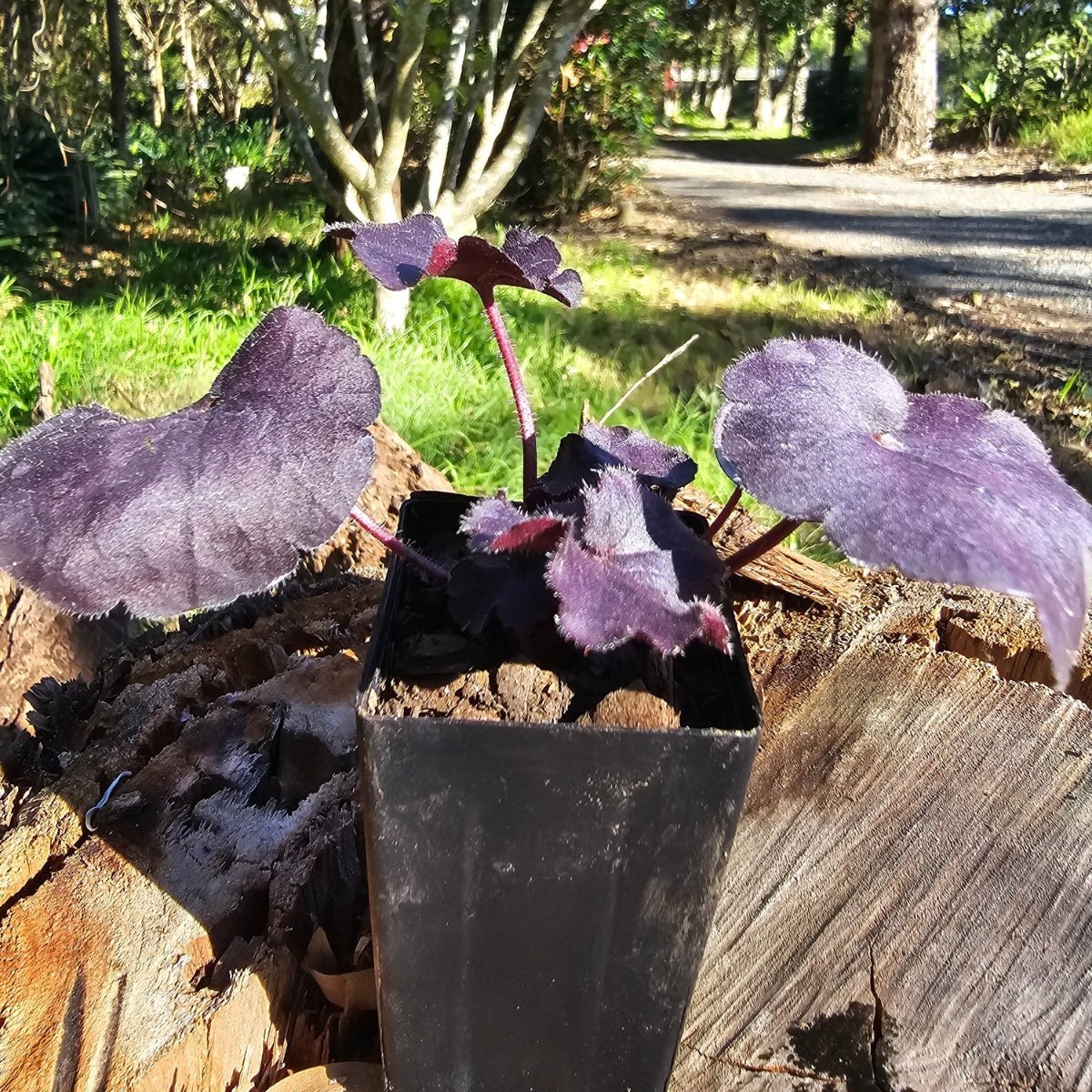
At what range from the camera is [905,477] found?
598 mm

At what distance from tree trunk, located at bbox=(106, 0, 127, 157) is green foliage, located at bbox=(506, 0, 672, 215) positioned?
10.1 feet

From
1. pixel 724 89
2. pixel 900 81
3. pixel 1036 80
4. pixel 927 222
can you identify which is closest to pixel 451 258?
pixel 927 222

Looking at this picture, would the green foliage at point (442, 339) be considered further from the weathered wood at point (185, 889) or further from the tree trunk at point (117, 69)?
the tree trunk at point (117, 69)

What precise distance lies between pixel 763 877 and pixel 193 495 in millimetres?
667

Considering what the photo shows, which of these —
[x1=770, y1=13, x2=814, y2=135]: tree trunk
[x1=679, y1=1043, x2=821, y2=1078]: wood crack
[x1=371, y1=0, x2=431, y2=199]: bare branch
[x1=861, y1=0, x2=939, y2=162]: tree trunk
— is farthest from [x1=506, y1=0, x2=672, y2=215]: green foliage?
[x1=770, y1=13, x2=814, y2=135]: tree trunk

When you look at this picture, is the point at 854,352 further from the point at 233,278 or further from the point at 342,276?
the point at 233,278

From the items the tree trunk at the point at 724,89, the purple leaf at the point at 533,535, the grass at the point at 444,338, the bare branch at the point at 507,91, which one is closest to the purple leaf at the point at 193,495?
the purple leaf at the point at 533,535

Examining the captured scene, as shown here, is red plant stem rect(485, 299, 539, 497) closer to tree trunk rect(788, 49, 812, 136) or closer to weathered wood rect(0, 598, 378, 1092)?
weathered wood rect(0, 598, 378, 1092)

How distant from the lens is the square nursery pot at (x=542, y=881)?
2.09 feet

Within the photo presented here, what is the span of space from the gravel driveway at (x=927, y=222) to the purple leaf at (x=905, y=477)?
204 inches

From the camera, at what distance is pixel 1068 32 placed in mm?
12258

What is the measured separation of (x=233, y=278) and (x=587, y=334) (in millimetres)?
1662

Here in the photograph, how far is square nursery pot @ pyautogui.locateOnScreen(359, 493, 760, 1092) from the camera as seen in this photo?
0.64 metres

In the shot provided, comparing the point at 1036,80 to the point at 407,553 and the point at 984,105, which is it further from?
the point at 407,553
